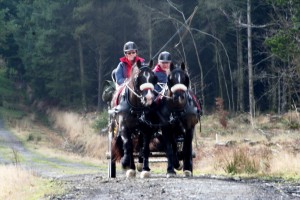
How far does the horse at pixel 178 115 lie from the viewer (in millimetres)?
12352

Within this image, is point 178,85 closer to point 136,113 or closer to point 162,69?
point 136,113

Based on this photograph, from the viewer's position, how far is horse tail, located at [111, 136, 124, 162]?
13.8 m

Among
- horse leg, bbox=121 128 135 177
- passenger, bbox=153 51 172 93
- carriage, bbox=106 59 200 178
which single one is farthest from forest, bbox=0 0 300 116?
horse leg, bbox=121 128 135 177

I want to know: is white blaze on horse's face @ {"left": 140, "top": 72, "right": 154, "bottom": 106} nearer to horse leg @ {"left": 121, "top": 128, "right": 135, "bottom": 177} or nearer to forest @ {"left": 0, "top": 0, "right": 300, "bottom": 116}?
horse leg @ {"left": 121, "top": 128, "right": 135, "bottom": 177}

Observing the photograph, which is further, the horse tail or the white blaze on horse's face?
the horse tail

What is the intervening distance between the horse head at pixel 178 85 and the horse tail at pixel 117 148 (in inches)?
73.0

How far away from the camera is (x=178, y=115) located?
500 inches

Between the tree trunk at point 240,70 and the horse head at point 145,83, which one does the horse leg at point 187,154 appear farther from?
the tree trunk at point 240,70

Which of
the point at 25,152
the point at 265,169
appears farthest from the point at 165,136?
the point at 25,152

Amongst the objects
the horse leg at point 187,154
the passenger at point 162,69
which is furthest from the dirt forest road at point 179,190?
the passenger at point 162,69

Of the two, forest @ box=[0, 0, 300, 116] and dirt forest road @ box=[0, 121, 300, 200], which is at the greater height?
forest @ box=[0, 0, 300, 116]

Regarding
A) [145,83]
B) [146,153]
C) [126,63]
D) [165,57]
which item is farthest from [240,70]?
[145,83]

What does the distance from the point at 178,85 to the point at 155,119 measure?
0.94m

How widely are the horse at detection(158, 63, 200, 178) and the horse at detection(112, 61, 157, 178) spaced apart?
0.30m
